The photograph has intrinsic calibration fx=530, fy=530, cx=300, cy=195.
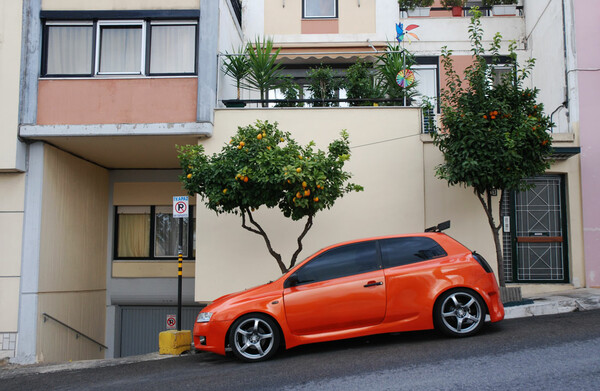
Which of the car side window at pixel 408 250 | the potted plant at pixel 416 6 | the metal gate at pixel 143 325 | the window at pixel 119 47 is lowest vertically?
the metal gate at pixel 143 325

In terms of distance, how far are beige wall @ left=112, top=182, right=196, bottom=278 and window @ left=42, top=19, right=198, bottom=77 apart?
3.76 metres

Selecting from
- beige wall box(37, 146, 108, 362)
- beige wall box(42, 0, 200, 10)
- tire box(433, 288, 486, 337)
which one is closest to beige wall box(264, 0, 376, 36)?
beige wall box(42, 0, 200, 10)

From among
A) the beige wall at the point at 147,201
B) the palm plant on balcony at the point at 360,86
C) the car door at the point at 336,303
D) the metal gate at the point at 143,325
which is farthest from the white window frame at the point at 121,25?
the car door at the point at 336,303

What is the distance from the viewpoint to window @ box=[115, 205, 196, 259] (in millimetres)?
14195

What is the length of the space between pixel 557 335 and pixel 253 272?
19.1 feet

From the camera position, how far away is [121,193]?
1429cm

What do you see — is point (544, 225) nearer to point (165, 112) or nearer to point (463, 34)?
point (463, 34)

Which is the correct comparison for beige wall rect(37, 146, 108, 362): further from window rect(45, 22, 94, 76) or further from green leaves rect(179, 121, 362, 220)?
green leaves rect(179, 121, 362, 220)

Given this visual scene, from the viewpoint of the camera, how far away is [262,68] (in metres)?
11.6

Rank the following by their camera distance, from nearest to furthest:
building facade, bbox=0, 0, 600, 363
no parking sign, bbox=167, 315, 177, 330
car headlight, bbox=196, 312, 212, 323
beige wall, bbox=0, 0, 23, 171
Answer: car headlight, bbox=196, 312, 212, 323
beige wall, bbox=0, 0, 23, 171
building facade, bbox=0, 0, 600, 363
no parking sign, bbox=167, 315, 177, 330

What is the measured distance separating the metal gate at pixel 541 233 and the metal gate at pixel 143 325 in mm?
8226

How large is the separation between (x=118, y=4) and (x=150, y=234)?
19.4 ft

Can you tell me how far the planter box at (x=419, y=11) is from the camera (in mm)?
15969

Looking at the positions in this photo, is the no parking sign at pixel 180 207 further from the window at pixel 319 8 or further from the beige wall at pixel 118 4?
the window at pixel 319 8
